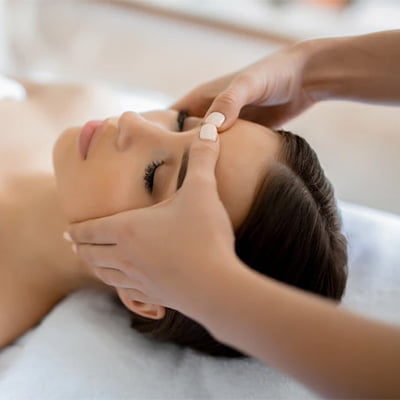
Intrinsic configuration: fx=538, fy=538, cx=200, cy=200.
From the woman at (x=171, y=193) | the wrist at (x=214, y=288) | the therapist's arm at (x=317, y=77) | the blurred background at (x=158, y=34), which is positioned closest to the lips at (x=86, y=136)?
the woman at (x=171, y=193)

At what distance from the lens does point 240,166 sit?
2.73 ft

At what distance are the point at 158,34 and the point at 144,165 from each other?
4.31 ft

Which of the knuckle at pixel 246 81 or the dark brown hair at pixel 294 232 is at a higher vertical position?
the knuckle at pixel 246 81

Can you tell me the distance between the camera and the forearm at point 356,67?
1.09 meters

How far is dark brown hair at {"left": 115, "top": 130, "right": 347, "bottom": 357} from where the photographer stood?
2.67ft

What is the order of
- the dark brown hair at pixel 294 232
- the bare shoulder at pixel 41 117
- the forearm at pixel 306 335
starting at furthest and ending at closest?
the bare shoulder at pixel 41 117, the dark brown hair at pixel 294 232, the forearm at pixel 306 335

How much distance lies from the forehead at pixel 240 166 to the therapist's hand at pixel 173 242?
5 cm

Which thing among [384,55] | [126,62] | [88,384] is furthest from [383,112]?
[88,384]

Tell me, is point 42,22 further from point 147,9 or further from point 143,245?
point 143,245

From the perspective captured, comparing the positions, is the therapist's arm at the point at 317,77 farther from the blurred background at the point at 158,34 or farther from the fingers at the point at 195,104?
the blurred background at the point at 158,34

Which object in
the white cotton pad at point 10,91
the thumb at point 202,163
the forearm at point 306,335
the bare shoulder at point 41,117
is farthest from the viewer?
the white cotton pad at point 10,91

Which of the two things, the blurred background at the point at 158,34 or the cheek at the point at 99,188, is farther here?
the blurred background at the point at 158,34

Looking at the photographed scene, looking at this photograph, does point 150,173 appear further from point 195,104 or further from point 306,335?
point 306,335

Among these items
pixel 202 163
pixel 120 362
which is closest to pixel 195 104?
pixel 202 163
